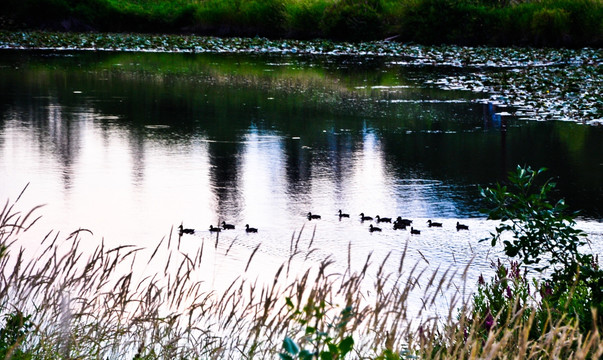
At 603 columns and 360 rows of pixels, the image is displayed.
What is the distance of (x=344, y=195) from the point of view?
10.1 meters

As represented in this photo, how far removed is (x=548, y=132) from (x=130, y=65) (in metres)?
14.6

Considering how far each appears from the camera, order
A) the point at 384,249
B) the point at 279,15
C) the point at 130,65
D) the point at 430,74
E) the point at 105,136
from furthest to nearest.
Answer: the point at 279,15, the point at 130,65, the point at 430,74, the point at 105,136, the point at 384,249

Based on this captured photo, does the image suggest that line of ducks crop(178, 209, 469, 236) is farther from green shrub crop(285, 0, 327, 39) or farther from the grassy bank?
green shrub crop(285, 0, 327, 39)

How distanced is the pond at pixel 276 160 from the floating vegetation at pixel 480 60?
0.68m

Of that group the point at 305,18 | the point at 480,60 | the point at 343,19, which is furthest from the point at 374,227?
the point at 305,18

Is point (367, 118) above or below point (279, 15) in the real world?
below

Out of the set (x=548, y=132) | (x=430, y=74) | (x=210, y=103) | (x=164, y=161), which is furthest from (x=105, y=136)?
(x=430, y=74)

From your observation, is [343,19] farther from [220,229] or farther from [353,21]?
[220,229]

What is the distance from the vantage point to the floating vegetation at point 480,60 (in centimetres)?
1792

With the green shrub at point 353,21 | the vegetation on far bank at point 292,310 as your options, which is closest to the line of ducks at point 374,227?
the vegetation on far bank at point 292,310

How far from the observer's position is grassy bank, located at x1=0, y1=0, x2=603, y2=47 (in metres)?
32.1

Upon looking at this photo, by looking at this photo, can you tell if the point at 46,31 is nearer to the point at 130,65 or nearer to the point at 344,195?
the point at 130,65

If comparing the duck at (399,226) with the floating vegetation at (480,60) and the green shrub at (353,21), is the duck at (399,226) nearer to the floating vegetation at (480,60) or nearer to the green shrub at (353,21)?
the floating vegetation at (480,60)

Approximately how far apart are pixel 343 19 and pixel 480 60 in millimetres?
9947
